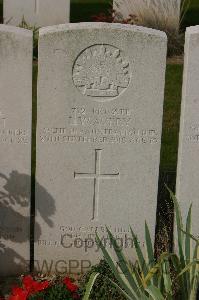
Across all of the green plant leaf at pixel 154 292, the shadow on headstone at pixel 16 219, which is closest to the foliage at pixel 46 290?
the shadow on headstone at pixel 16 219

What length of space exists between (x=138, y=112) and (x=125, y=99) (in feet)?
0.47

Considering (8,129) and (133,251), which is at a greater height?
(8,129)

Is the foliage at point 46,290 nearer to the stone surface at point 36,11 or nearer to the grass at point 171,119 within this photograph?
the grass at point 171,119

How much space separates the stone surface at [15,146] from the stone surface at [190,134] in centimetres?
119

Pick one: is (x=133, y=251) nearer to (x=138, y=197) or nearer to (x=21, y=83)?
(x=138, y=197)

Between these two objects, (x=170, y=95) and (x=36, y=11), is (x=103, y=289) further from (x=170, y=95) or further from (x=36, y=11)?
(x=36, y=11)

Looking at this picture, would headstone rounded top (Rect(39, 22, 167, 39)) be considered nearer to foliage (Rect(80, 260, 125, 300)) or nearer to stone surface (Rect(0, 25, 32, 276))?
stone surface (Rect(0, 25, 32, 276))

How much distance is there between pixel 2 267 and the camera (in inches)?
228

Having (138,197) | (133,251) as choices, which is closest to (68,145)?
(138,197)

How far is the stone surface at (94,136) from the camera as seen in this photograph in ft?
17.3

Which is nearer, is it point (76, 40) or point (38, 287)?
point (38, 287)

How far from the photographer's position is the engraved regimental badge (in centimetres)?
529

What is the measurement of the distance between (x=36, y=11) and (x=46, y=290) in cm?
801

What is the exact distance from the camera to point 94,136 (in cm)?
549
